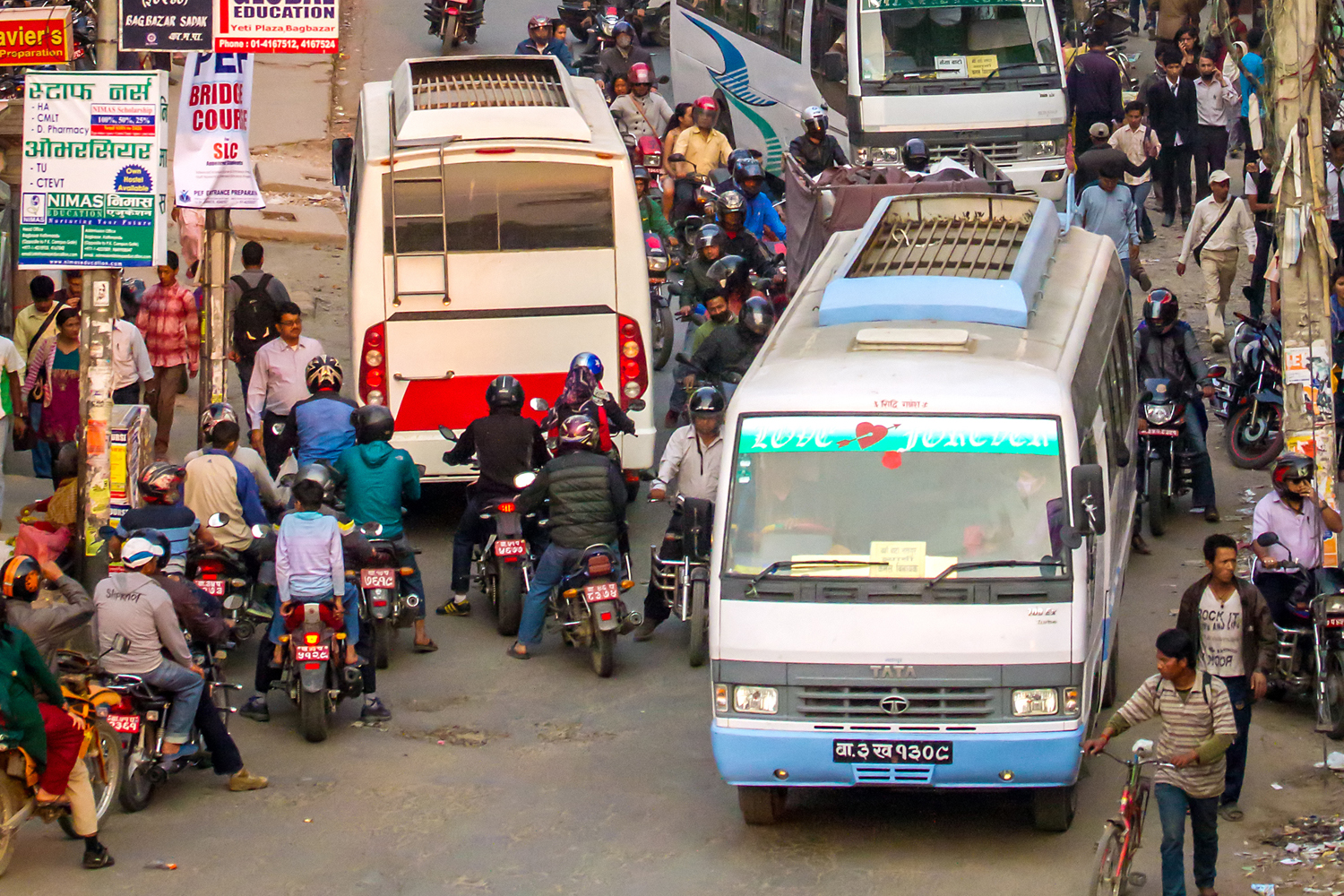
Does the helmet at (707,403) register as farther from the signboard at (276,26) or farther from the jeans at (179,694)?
the jeans at (179,694)

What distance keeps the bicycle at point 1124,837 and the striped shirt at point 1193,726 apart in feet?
0.24

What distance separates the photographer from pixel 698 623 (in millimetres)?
11914

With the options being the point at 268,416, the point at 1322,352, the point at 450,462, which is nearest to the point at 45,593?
the point at 450,462

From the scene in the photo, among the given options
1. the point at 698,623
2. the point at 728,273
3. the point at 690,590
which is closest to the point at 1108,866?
the point at 698,623

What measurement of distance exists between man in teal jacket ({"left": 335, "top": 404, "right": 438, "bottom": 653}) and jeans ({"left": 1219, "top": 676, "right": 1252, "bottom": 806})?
16.3ft

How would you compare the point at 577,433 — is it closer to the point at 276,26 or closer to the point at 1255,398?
the point at 276,26

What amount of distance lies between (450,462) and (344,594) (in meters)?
2.00

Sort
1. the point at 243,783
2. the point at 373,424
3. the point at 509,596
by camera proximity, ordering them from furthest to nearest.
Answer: the point at 509,596, the point at 373,424, the point at 243,783

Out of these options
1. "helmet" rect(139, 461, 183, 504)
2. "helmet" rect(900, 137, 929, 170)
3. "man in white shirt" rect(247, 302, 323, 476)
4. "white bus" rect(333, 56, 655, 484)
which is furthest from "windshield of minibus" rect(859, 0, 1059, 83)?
"helmet" rect(139, 461, 183, 504)

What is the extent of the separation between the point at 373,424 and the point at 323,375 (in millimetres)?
1177

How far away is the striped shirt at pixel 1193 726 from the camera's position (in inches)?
324

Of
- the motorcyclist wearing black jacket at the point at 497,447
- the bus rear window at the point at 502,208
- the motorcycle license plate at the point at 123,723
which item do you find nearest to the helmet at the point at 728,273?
the bus rear window at the point at 502,208

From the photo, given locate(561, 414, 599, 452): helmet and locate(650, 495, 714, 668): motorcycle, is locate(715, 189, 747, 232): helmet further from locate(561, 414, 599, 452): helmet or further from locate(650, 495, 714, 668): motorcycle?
locate(561, 414, 599, 452): helmet

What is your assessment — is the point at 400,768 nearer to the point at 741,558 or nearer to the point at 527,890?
the point at 527,890
